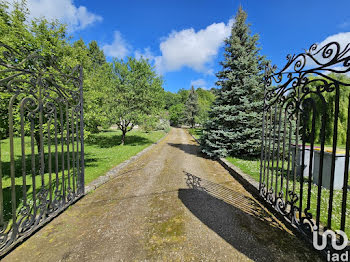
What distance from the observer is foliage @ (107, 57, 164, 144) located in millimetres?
11541

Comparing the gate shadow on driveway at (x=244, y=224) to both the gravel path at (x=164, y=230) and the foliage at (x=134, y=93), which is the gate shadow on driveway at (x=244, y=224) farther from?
the foliage at (x=134, y=93)

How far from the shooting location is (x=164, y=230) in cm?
266

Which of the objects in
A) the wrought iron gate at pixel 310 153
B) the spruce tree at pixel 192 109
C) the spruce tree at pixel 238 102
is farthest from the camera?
the spruce tree at pixel 192 109

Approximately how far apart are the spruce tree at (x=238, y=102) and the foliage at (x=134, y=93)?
5614mm

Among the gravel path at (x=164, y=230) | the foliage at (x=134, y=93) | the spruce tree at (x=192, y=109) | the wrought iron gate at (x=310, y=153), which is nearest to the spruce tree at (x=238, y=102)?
the wrought iron gate at (x=310, y=153)

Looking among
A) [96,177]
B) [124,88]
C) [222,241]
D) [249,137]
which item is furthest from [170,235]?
[124,88]

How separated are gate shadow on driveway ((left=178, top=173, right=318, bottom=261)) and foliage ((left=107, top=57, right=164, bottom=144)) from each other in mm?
8796

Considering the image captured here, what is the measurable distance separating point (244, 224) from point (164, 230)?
A: 1442 mm

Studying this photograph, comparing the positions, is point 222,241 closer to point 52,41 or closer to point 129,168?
point 129,168

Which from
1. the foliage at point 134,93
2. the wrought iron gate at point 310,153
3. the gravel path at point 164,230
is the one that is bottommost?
the gravel path at point 164,230

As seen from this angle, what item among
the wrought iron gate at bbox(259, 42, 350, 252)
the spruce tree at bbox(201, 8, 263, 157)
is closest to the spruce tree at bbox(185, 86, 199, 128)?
the spruce tree at bbox(201, 8, 263, 157)

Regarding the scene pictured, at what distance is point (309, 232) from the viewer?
2320 millimetres

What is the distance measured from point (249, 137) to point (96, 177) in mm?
6961

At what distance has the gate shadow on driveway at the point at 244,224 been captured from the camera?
219 centimetres
